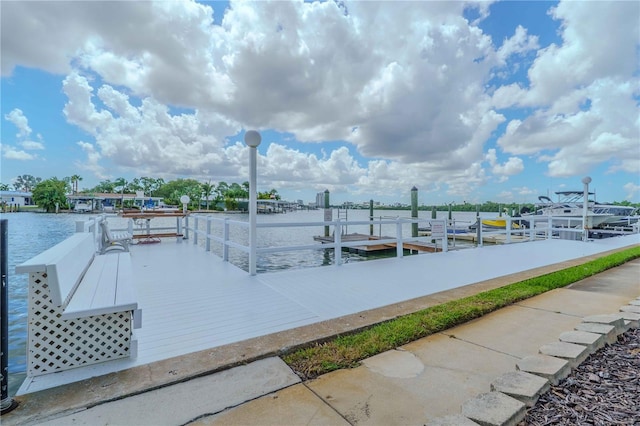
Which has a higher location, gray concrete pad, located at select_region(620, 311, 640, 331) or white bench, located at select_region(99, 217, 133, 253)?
white bench, located at select_region(99, 217, 133, 253)

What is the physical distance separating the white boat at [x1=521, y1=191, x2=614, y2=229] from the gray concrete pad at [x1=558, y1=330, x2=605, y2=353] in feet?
47.2

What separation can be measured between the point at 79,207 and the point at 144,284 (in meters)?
48.4

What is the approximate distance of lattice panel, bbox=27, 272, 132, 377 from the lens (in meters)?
2.03

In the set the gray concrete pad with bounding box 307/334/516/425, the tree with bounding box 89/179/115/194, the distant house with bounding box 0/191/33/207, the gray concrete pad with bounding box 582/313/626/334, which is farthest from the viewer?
the tree with bounding box 89/179/115/194

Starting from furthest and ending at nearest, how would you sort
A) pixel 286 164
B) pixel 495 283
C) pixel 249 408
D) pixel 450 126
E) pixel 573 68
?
pixel 286 164
pixel 450 126
pixel 573 68
pixel 495 283
pixel 249 408

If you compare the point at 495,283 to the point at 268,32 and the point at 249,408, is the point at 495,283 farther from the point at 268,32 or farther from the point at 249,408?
the point at 268,32

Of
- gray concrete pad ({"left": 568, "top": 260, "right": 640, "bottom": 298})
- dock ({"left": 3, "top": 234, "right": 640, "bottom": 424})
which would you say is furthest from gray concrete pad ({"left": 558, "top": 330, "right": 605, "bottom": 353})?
gray concrete pad ({"left": 568, "top": 260, "right": 640, "bottom": 298})

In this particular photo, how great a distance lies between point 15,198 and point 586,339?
76.1 m

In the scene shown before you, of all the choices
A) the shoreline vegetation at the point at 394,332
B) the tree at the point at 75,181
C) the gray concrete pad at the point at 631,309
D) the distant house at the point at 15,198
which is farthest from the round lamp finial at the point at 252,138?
the tree at the point at 75,181

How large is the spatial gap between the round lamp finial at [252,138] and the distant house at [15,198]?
5948 centimetres

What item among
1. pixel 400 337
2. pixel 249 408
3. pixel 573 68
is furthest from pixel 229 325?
pixel 573 68

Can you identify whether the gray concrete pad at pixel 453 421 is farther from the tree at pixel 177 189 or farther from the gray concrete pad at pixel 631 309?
the tree at pixel 177 189

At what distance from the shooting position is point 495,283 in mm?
4664

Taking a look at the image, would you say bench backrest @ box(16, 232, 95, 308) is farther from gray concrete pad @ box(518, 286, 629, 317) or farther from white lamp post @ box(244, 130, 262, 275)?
gray concrete pad @ box(518, 286, 629, 317)
